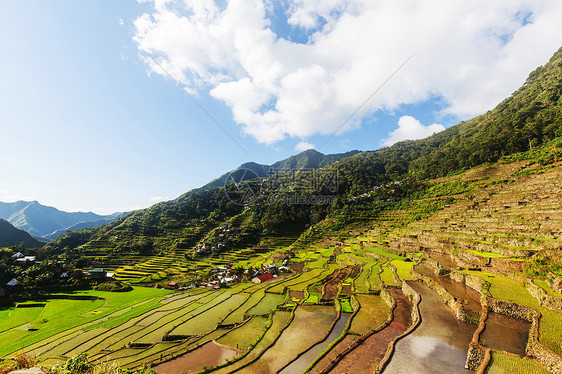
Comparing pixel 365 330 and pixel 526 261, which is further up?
pixel 526 261

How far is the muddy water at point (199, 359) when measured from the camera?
41.4 feet

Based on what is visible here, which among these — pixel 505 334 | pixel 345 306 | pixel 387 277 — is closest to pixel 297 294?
pixel 345 306

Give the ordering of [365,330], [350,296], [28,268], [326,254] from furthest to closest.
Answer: [326,254] → [28,268] → [350,296] → [365,330]

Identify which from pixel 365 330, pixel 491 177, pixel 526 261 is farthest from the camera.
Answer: pixel 491 177

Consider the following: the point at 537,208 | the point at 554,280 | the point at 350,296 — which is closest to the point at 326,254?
the point at 350,296

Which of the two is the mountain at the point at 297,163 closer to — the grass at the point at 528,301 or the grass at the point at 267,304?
the grass at the point at 267,304

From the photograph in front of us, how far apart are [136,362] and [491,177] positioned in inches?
2175

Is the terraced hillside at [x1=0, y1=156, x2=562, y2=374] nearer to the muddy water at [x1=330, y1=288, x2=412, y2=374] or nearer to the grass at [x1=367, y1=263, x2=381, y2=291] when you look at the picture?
the muddy water at [x1=330, y1=288, x2=412, y2=374]

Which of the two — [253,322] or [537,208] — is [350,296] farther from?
[537,208]

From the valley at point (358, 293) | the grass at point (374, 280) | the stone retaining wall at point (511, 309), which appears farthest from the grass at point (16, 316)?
the stone retaining wall at point (511, 309)

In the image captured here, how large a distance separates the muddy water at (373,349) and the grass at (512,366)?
432cm

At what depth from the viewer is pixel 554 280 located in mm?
11492

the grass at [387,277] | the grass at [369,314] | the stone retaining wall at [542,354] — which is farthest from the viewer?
the grass at [387,277]

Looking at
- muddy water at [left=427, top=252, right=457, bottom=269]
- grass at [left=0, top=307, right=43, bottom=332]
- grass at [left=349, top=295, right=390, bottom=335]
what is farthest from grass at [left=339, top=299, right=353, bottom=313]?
grass at [left=0, top=307, right=43, bottom=332]
